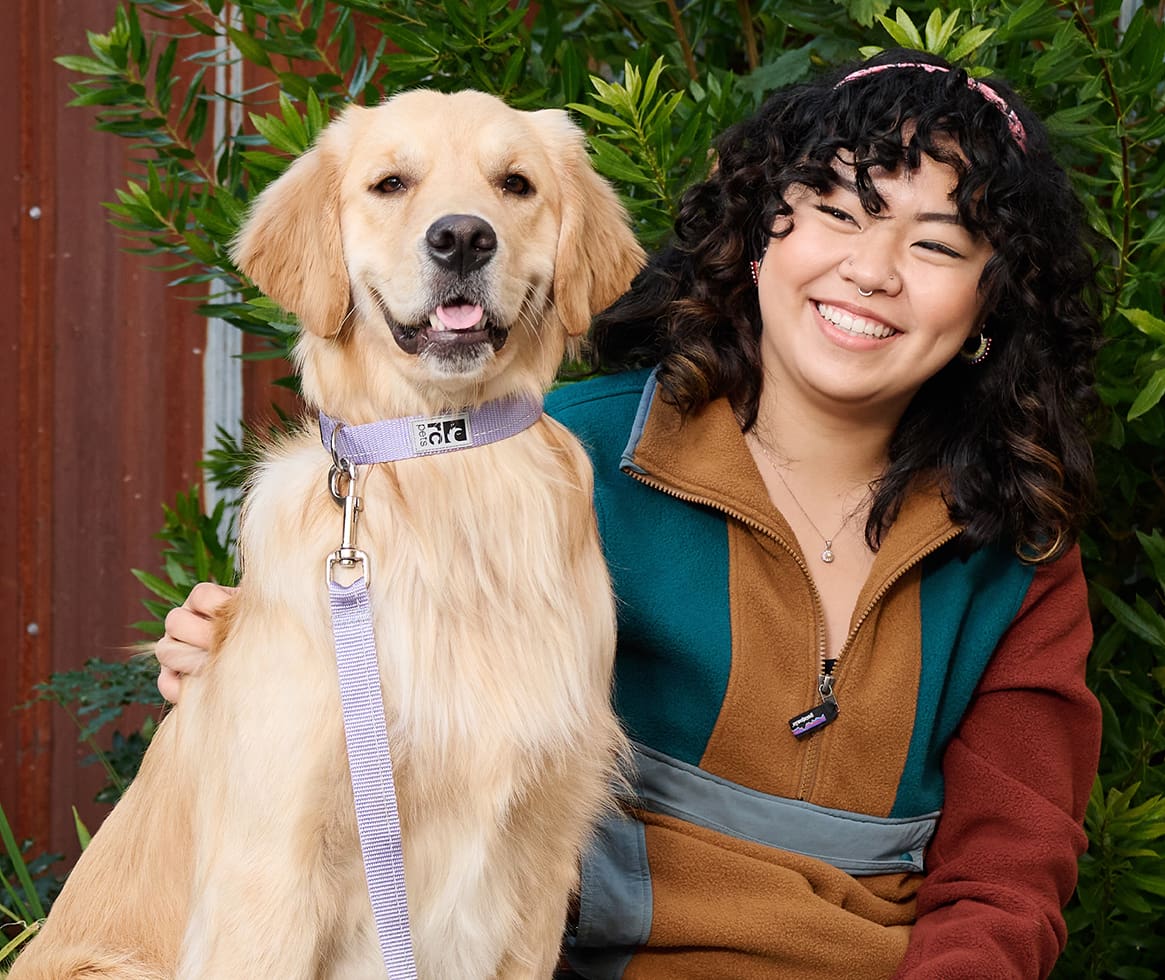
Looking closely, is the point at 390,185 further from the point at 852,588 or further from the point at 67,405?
the point at 67,405

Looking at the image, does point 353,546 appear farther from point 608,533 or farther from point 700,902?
point 700,902

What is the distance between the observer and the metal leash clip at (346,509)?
1.79 m

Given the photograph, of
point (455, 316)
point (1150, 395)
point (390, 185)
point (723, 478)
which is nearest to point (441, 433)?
point (455, 316)

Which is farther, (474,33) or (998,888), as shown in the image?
(474,33)

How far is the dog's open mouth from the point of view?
1.87 metres

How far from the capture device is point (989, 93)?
217 cm

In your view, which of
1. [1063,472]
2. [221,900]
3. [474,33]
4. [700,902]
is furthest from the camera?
[474,33]

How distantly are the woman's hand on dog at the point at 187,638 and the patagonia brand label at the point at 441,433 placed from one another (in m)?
0.41

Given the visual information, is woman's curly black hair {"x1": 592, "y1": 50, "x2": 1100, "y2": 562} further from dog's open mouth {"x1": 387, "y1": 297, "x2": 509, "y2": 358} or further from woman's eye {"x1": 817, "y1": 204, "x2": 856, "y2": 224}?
dog's open mouth {"x1": 387, "y1": 297, "x2": 509, "y2": 358}

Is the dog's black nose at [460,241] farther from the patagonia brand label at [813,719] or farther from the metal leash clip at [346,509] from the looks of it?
the patagonia brand label at [813,719]

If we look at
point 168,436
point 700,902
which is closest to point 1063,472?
point 700,902

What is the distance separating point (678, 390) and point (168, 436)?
214cm

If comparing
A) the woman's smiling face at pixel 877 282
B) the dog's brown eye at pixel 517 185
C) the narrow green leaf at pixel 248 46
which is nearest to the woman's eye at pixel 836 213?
the woman's smiling face at pixel 877 282

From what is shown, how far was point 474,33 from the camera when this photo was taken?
263 centimetres
